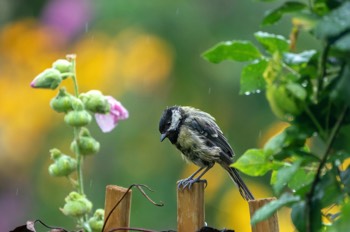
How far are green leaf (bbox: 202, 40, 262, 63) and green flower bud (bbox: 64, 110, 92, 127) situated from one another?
56 centimetres

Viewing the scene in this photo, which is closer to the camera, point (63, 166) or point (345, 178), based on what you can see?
point (345, 178)

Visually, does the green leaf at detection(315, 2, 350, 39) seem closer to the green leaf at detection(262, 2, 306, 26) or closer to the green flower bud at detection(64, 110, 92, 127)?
the green leaf at detection(262, 2, 306, 26)

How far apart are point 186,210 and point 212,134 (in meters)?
0.82

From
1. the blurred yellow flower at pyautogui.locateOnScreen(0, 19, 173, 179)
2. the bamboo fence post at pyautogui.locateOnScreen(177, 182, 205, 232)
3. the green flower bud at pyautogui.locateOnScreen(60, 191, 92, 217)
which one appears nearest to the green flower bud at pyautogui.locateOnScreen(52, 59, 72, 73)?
the green flower bud at pyautogui.locateOnScreen(60, 191, 92, 217)

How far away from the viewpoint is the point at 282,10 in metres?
0.95

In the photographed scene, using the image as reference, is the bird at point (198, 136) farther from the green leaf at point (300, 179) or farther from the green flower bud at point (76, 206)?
the green leaf at point (300, 179)

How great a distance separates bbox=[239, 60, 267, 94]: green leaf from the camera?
110 cm

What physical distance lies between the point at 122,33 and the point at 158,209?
1.13 metres

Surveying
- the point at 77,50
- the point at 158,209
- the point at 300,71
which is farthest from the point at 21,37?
the point at 300,71

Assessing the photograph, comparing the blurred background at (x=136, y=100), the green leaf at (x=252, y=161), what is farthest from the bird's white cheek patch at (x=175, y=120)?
the blurred background at (x=136, y=100)

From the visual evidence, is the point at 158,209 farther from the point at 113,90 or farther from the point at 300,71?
the point at 300,71

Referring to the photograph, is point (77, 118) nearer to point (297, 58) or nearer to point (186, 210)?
point (186, 210)

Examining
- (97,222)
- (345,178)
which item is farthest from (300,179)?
(97,222)

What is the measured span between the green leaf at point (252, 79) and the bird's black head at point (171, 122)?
1004 millimetres
